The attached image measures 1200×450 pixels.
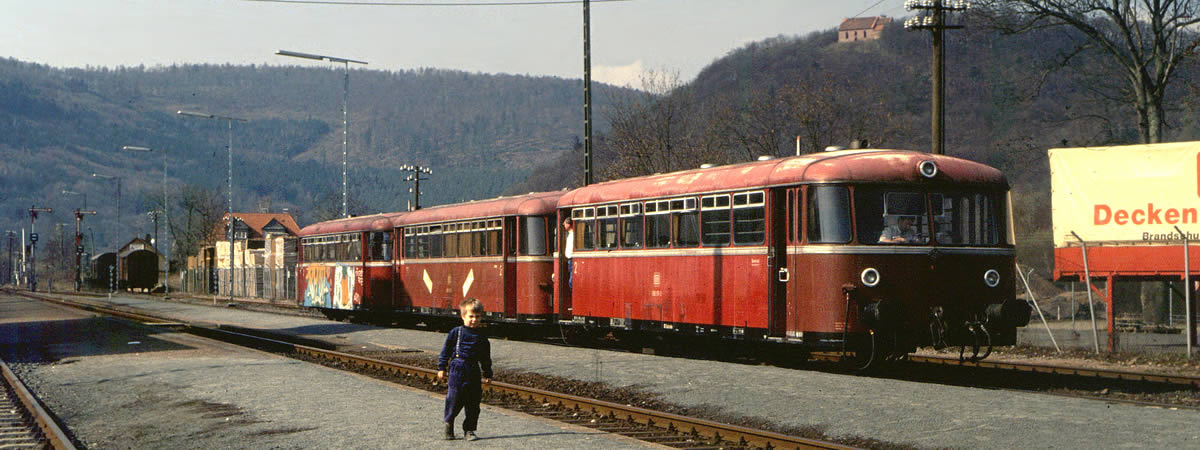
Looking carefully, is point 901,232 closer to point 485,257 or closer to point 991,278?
point 991,278

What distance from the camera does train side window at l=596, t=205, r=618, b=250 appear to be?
70.3 feet

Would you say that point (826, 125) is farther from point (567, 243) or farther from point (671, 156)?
point (567, 243)

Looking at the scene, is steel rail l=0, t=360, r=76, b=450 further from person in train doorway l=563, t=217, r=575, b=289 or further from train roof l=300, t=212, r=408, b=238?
train roof l=300, t=212, r=408, b=238

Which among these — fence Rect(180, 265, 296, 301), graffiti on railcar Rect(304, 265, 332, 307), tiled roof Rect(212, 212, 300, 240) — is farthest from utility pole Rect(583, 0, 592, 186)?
tiled roof Rect(212, 212, 300, 240)

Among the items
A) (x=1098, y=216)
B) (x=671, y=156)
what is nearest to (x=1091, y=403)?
(x=1098, y=216)

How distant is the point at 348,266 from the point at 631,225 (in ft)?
59.1

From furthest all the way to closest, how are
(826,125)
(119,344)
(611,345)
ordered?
(826,125) → (119,344) → (611,345)

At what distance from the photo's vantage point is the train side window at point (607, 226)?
21.4 metres

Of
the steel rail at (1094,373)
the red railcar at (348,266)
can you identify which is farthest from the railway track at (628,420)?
the red railcar at (348,266)

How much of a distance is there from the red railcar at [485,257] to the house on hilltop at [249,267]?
17.4m

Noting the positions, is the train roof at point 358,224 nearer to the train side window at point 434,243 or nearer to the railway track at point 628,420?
the train side window at point 434,243

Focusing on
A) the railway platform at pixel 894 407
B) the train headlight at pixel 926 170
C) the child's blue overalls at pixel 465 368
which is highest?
the train headlight at pixel 926 170

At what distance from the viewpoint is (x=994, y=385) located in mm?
15695

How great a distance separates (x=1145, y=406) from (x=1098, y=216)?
11.0 meters
